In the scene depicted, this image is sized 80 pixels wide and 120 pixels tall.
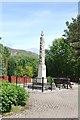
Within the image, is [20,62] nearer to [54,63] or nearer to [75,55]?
[54,63]

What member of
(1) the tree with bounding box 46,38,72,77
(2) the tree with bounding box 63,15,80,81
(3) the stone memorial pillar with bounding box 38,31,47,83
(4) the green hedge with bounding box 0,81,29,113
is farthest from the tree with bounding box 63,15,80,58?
(4) the green hedge with bounding box 0,81,29,113

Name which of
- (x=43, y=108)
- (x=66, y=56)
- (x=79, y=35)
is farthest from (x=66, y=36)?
(x=43, y=108)

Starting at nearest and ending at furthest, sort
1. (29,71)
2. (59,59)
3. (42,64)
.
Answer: (42,64) → (29,71) → (59,59)

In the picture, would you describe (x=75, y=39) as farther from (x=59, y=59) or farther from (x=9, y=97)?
(x=9, y=97)

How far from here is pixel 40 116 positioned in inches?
446

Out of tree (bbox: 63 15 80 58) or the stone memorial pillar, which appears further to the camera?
tree (bbox: 63 15 80 58)

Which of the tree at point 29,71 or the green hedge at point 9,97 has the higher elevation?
the tree at point 29,71

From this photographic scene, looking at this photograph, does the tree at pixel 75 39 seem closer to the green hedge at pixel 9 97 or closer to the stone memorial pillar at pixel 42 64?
the stone memorial pillar at pixel 42 64

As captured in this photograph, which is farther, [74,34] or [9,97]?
[74,34]

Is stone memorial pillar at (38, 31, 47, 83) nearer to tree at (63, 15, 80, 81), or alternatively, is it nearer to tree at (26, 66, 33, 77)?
tree at (63, 15, 80, 81)

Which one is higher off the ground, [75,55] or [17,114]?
[75,55]

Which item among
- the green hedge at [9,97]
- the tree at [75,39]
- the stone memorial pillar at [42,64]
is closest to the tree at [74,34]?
the tree at [75,39]

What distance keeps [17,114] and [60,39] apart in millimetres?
31798

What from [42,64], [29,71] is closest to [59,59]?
[29,71]
